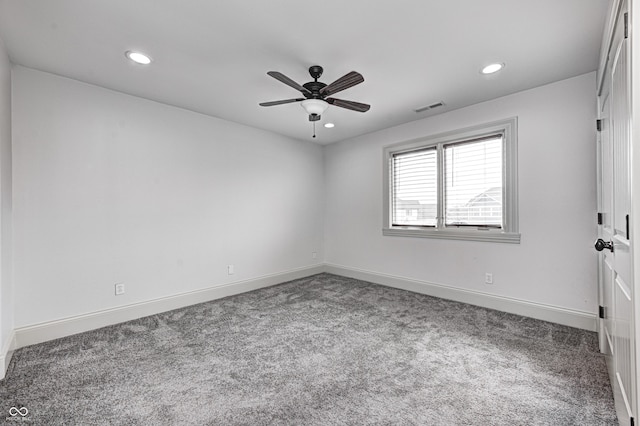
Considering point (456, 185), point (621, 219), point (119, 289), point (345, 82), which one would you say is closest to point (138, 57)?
point (345, 82)

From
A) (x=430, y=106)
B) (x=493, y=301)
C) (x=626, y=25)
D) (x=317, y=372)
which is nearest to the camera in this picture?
(x=626, y=25)

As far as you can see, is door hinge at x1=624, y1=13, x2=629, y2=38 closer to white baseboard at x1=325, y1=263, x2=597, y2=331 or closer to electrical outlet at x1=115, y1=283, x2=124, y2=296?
white baseboard at x1=325, y1=263, x2=597, y2=331

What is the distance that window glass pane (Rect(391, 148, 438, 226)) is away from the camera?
13.9ft

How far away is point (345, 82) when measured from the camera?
234cm

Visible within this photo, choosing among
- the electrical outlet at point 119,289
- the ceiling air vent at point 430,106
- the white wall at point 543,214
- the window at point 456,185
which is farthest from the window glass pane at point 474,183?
the electrical outlet at point 119,289

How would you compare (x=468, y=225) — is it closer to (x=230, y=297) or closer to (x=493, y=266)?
(x=493, y=266)

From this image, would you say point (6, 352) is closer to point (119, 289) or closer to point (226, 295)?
point (119, 289)

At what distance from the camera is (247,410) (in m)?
1.75

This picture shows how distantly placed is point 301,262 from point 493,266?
10.1 feet

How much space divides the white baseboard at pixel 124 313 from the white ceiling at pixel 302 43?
2459mm

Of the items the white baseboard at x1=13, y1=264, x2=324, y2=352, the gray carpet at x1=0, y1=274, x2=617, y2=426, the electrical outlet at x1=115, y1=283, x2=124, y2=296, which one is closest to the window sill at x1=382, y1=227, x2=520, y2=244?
the gray carpet at x1=0, y1=274, x2=617, y2=426

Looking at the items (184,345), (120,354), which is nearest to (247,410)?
(184,345)

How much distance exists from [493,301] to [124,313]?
4.36m

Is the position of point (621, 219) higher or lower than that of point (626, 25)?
lower
